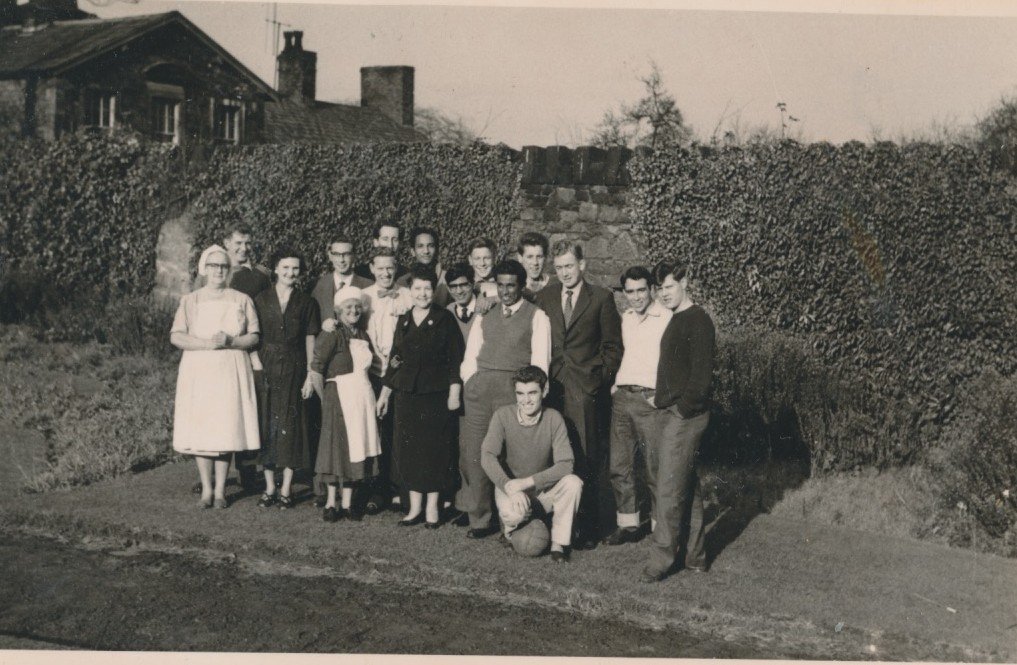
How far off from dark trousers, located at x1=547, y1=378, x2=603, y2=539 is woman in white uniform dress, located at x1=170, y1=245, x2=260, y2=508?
85.6 inches

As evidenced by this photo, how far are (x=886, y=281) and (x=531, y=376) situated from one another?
3896 millimetres

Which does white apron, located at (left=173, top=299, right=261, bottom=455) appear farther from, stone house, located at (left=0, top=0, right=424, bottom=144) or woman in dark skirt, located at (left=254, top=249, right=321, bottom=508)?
stone house, located at (left=0, top=0, right=424, bottom=144)

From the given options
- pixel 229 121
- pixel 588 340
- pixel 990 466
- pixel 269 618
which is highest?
pixel 229 121

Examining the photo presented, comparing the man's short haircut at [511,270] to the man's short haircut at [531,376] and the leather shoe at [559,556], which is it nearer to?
the man's short haircut at [531,376]

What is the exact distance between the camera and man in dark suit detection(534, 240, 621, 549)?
6.74m

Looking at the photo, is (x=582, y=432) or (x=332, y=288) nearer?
(x=582, y=432)

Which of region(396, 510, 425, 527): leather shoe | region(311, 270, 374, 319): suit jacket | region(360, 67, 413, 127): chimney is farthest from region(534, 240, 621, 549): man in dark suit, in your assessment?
region(360, 67, 413, 127): chimney

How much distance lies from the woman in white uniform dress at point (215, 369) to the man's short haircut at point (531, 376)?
2.09 m

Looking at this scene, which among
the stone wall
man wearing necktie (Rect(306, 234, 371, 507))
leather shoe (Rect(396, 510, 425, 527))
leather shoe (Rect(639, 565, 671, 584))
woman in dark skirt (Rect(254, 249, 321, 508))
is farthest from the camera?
the stone wall

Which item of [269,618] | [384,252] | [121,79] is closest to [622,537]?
[269,618]

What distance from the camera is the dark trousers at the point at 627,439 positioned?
6656mm

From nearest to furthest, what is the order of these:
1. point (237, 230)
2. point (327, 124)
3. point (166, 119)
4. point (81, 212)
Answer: point (237, 230) < point (81, 212) < point (166, 119) < point (327, 124)

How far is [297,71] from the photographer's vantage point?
28.4 meters

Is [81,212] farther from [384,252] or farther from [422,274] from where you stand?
[422,274]
